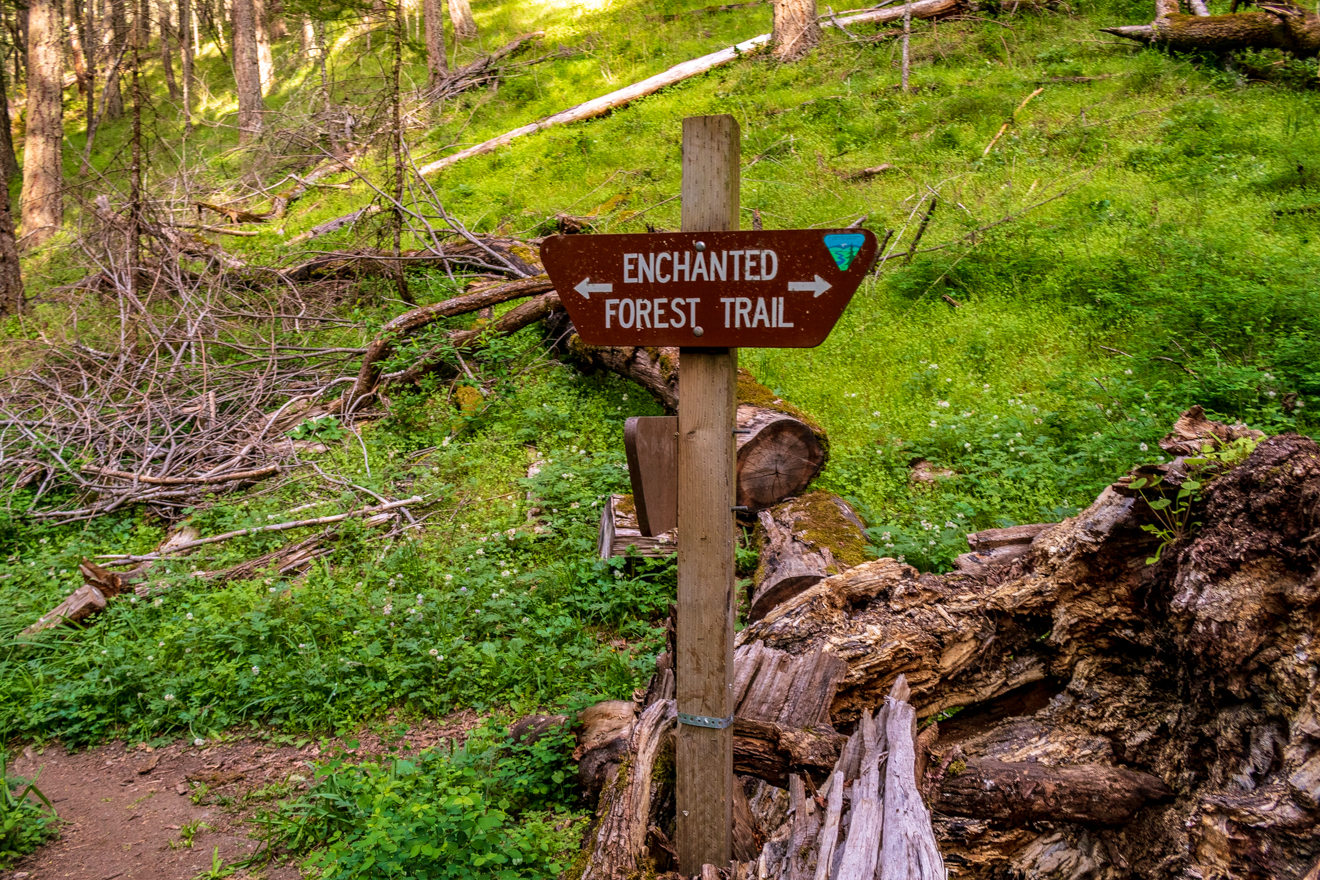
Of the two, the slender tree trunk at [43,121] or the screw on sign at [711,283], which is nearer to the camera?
the screw on sign at [711,283]

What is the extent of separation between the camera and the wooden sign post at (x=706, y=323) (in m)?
2.25

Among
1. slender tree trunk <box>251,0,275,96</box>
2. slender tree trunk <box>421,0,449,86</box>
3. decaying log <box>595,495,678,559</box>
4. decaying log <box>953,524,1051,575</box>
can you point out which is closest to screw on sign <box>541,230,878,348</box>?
decaying log <box>953,524,1051,575</box>

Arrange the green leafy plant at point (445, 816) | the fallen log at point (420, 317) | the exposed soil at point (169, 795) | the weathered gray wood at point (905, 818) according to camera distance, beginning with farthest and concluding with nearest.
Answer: the fallen log at point (420, 317) < the exposed soil at point (169, 795) < the green leafy plant at point (445, 816) < the weathered gray wood at point (905, 818)

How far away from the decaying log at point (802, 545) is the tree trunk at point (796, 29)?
11.0 metres

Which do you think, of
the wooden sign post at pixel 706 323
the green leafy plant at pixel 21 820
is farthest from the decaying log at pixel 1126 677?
the green leafy plant at pixel 21 820

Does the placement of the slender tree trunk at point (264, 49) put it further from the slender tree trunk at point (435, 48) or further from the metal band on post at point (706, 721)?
the metal band on post at point (706, 721)

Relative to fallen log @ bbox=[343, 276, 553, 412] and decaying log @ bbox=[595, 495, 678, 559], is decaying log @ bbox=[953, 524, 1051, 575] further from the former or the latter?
fallen log @ bbox=[343, 276, 553, 412]

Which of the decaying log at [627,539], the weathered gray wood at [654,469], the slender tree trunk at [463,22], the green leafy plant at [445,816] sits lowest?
the green leafy plant at [445,816]

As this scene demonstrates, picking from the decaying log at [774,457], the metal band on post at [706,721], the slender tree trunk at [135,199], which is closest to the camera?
the metal band on post at [706,721]

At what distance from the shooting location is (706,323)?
230 cm

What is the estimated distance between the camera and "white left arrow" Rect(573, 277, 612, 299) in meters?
2.33

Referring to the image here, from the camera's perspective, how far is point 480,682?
4.43 metres

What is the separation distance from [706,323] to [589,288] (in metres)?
0.34

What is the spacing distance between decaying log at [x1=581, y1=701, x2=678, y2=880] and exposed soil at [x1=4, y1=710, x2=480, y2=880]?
1443 millimetres
